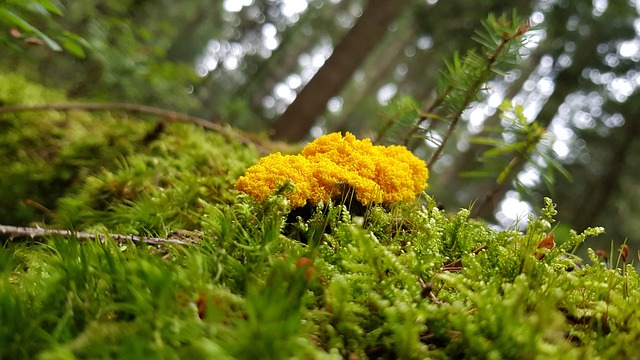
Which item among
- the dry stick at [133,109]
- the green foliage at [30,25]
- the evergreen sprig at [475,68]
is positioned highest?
the evergreen sprig at [475,68]

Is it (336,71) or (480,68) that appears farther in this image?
(336,71)

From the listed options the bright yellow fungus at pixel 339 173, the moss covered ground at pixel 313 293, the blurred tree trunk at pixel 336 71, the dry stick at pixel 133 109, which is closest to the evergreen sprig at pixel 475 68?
the bright yellow fungus at pixel 339 173

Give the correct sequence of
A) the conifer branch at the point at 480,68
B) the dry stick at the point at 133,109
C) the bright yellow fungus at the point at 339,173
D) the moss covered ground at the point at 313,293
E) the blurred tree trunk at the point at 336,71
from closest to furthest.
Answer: the moss covered ground at the point at 313,293 → the bright yellow fungus at the point at 339,173 → the conifer branch at the point at 480,68 → the dry stick at the point at 133,109 → the blurred tree trunk at the point at 336,71

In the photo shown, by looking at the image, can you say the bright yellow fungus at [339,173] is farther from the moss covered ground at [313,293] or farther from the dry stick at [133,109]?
the dry stick at [133,109]

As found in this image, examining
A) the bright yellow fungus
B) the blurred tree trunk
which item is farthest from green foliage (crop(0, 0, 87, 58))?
the blurred tree trunk

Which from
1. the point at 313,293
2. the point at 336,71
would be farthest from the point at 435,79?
the point at 336,71

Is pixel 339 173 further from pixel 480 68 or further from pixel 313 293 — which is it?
pixel 480 68
